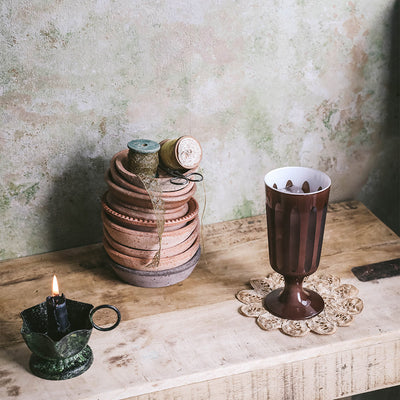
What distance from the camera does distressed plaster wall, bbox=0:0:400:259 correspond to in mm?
1221

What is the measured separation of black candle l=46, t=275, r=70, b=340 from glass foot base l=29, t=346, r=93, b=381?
5cm

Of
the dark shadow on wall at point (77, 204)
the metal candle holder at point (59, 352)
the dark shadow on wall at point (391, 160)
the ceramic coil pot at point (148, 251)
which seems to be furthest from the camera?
the dark shadow on wall at point (391, 160)

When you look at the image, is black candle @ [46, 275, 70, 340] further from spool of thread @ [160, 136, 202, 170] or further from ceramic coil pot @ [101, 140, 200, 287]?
spool of thread @ [160, 136, 202, 170]

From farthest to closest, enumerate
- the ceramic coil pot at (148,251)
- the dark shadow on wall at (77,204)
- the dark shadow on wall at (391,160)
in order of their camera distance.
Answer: the dark shadow on wall at (391,160) → the dark shadow on wall at (77,204) → the ceramic coil pot at (148,251)

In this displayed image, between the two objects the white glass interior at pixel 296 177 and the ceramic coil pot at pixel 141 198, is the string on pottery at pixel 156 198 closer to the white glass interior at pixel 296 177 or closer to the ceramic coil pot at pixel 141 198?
the ceramic coil pot at pixel 141 198

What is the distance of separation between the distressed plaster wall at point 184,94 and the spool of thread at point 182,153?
0.71ft

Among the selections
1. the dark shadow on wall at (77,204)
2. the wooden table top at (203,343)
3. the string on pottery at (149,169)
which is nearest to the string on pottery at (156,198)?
the string on pottery at (149,169)

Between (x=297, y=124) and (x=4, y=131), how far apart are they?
779 mm

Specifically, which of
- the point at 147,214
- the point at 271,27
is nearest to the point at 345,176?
the point at 271,27

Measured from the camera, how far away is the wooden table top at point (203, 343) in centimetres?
95

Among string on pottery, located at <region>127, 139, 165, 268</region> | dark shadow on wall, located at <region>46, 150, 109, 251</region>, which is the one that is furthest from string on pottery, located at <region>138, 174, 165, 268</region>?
dark shadow on wall, located at <region>46, 150, 109, 251</region>

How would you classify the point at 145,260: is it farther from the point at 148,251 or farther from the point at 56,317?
the point at 56,317

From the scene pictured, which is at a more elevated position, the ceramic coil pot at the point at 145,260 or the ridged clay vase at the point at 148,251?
the ridged clay vase at the point at 148,251

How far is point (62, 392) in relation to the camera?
0.92m
